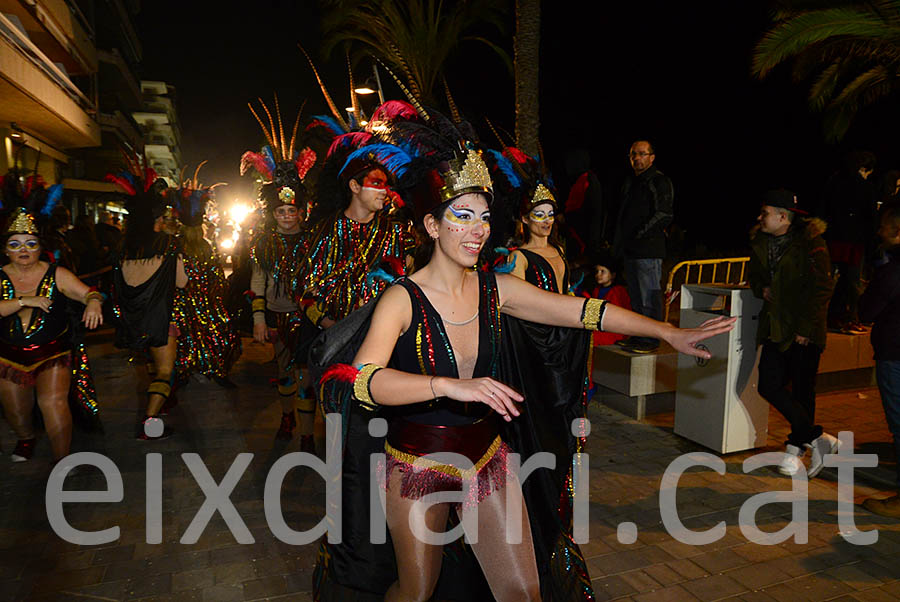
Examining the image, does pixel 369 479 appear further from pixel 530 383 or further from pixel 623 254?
pixel 623 254

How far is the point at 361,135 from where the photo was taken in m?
3.78

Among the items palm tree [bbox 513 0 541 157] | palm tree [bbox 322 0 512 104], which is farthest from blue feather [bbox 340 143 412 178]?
palm tree [bbox 322 0 512 104]

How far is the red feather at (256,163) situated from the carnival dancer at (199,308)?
2.65 feet

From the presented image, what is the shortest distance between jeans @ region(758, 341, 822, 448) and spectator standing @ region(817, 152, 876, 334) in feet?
10.2

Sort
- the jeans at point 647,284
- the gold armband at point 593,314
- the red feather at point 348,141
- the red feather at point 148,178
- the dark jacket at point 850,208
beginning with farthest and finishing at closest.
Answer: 1. the dark jacket at point 850,208
2. the jeans at point 647,284
3. the red feather at point 148,178
4. the red feather at point 348,141
5. the gold armband at point 593,314

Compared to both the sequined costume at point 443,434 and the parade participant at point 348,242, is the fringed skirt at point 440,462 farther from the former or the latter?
the parade participant at point 348,242

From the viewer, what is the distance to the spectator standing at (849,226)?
7922 mm

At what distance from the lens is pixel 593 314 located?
3.00 meters

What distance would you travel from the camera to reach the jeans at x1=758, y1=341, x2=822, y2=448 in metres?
5.35

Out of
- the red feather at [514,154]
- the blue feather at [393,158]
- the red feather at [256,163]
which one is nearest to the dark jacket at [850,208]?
the red feather at [514,154]

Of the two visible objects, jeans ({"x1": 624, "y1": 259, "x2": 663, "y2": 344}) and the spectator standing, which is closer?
jeans ({"x1": 624, "y1": 259, "x2": 663, "y2": 344})

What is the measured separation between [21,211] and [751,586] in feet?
20.2

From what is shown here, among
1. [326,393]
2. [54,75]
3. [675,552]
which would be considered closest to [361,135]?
[326,393]

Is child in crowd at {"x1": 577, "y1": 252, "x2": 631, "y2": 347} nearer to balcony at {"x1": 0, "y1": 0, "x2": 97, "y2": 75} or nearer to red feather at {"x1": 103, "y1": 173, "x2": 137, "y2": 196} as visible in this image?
red feather at {"x1": 103, "y1": 173, "x2": 137, "y2": 196}
